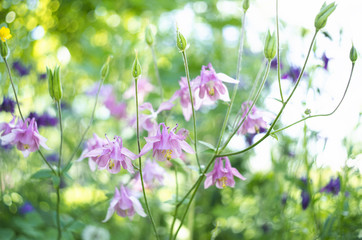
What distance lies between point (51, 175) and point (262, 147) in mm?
1020

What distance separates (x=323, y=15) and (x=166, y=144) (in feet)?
1.60

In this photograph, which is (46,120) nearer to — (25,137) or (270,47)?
(25,137)

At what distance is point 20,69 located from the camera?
1745 mm

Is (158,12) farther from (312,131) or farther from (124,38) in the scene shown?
(312,131)

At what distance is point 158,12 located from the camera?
2.37 m

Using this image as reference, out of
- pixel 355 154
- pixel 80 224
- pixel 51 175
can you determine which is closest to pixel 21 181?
pixel 80 224

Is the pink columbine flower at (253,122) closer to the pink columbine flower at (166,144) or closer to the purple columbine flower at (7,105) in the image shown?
the pink columbine flower at (166,144)

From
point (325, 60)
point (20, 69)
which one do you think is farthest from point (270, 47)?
point (20, 69)

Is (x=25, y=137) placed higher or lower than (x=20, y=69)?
lower

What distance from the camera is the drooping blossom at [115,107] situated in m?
1.99

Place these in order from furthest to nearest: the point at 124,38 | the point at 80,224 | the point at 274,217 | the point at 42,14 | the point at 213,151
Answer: the point at 124,38
the point at 42,14
the point at 274,217
the point at 80,224
the point at 213,151

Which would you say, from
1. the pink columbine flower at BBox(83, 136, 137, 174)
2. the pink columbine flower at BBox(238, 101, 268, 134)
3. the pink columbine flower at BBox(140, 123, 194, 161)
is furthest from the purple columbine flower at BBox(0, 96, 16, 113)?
the pink columbine flower at BBox(238, 101, 268, 134)

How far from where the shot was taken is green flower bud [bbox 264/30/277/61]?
0.92 metres

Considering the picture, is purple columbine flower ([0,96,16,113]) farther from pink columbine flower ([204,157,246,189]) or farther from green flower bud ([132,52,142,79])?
pink columbine flower ([204,157,246,189])
